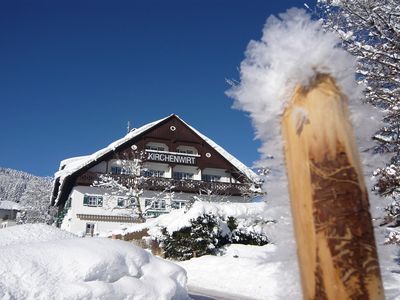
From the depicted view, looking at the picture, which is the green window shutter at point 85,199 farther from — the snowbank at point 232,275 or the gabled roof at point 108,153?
the snowbank at point 232,275

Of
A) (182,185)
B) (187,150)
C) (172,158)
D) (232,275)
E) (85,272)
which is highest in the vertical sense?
(187,150)

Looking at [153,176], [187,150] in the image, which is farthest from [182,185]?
[187,150]

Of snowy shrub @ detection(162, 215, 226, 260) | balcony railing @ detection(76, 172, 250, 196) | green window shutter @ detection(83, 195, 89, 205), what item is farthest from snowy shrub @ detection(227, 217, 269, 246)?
green window shutter @ detection(83, 195, 89, 205)

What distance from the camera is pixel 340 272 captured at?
0.76m

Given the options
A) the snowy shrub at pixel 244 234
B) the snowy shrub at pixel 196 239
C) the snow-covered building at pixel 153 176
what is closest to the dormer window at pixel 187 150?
the snow-covered building at pixel 153 176

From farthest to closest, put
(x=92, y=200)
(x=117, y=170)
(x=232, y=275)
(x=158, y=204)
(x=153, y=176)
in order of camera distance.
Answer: (x=153, y=176) < (x=117, y=170) < (x=158, y=204) < (x=92, y=200) < (x=232, y=275)

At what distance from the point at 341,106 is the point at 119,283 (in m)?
5.26

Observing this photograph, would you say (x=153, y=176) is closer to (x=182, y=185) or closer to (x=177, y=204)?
(x=182, y=185)

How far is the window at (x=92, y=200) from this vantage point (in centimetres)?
3575

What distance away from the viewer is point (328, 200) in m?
0.78


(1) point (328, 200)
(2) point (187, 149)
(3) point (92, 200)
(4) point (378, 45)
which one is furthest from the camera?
(2) point (187, 149)

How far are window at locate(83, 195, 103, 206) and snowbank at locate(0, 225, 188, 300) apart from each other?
30.3m

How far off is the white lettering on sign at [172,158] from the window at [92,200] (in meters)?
5.56

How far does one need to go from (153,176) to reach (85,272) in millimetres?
33141
